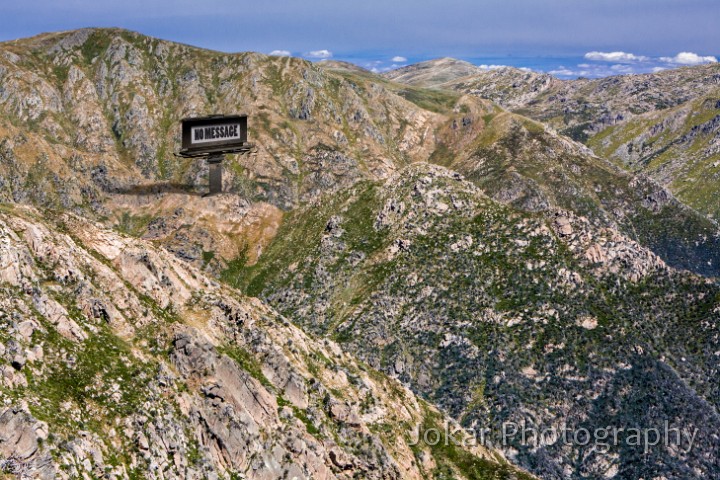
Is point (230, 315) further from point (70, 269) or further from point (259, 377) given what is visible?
point (70, 269)

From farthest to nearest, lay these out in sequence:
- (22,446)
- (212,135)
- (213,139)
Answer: (213,139) → (212,135) → (22,446)

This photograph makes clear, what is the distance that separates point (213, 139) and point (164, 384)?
171ft

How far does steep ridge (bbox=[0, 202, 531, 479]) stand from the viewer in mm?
79188

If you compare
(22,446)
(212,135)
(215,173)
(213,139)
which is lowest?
(22,446)

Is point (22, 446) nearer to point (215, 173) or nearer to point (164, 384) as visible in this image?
point (164, 384)

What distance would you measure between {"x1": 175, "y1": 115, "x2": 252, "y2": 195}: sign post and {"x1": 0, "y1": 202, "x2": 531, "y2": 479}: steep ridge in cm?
1967

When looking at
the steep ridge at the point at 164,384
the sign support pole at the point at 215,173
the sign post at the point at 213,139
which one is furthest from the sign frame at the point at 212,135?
the steep ridge at the point at 164,384

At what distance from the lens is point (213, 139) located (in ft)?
422

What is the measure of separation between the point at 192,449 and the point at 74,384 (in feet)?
59.1

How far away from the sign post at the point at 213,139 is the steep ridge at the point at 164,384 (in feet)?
64.5

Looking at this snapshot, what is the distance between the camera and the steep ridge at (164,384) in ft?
260

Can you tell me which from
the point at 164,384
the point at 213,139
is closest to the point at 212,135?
the point at 213,139

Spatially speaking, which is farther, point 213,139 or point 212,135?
point 213,139

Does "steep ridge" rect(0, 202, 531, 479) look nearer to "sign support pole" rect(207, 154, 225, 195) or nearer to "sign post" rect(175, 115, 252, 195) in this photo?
"sign support pole" rect(207, 154, 225, 195)
